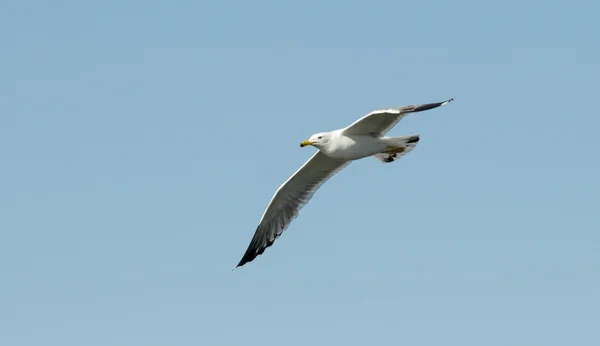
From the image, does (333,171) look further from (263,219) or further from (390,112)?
(390,112)

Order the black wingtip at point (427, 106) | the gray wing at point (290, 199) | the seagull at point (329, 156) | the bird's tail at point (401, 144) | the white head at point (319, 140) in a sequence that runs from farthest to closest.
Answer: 1. the gray wing at point (290, 199)
2. the white head at point (319, 140)
3. the bird's tail at point (401, 144)
4. the seagull at point (329, 156)
5. the black wingtip at point (427, 106)

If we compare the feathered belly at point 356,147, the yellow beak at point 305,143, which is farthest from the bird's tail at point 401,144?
the yellow beak at point 305,143

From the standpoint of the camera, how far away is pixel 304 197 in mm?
16641

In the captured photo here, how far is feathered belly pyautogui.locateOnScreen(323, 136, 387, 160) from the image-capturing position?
578 inches

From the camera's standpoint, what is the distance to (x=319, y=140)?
Result: 14.9m

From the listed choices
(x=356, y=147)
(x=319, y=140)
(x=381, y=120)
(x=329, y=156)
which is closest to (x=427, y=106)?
(x=381, y=120)

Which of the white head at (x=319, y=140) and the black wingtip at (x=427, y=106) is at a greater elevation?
the white head at (x=319, y=140)

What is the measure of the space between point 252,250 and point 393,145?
144 inches

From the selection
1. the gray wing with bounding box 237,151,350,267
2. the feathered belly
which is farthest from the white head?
the gray wing with bounding box 237,151,350,267

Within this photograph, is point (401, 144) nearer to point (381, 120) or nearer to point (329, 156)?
point (381, 120)

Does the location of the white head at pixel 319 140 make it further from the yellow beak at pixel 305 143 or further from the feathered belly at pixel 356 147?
the feathered belly at pixel 356 147

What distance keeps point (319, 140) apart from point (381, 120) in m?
1.06

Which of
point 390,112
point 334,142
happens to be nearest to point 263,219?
point 334,142

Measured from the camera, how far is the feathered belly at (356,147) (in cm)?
1468
